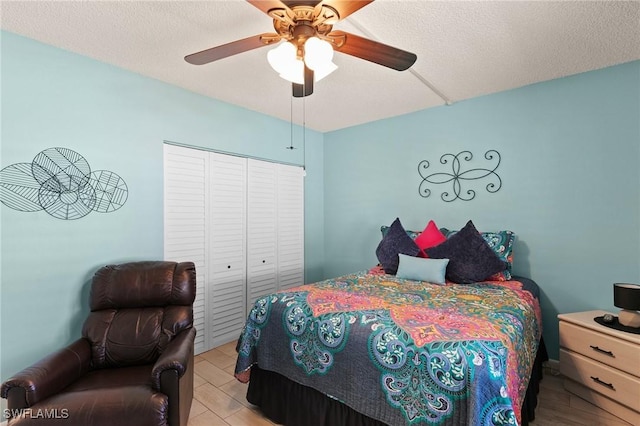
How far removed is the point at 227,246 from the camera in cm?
338

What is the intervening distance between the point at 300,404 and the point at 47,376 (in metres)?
1.41

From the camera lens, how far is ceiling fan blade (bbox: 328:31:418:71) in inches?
61.6

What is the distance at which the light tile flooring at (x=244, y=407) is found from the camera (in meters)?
2.09

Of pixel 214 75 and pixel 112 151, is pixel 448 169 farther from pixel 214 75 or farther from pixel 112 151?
pixel 112 151

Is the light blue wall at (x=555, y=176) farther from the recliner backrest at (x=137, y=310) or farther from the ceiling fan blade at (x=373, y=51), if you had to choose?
the recliner backrest at (x=137, y=310)

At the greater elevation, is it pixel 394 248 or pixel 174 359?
A: pixel 394 248

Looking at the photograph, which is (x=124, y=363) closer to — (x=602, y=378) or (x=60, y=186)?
(x=60, y=186)

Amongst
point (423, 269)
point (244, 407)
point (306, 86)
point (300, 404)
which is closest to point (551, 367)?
point (423, 269)

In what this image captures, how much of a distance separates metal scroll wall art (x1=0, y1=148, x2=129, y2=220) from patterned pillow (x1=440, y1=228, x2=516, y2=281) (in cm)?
332

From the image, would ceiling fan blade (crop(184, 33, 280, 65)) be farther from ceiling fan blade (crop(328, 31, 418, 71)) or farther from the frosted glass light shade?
ceiling fan blade (crop(328, 31, 418, 71))

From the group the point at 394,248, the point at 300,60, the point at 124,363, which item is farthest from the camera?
the point at 394,248

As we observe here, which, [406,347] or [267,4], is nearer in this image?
[267,4]

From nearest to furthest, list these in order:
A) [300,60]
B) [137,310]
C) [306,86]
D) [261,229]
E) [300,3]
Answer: [300,3]
[300,60]
[306,86]
[137,310]
[261,229]

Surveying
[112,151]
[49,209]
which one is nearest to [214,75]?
[112,151]
